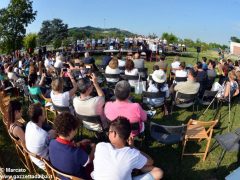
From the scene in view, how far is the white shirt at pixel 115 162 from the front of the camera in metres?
3.19

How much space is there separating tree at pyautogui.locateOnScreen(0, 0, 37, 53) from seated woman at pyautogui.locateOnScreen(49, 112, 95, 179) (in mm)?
25631

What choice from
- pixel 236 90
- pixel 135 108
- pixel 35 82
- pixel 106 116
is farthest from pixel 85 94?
pixel 236 90

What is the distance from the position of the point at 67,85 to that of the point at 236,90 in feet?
16.9

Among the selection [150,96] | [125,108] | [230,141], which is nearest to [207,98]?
[150,96]

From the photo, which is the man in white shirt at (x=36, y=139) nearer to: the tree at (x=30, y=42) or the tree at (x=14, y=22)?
the tree at (x=14, y=22)

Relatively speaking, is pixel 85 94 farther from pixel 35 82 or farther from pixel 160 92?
pixel 35 82

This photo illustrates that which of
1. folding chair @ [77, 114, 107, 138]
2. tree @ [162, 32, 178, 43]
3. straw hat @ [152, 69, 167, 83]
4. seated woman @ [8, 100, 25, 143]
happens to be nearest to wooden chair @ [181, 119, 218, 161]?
folding chair @ [77, 114, 107, 138]

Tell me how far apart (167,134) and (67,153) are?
2.47 m

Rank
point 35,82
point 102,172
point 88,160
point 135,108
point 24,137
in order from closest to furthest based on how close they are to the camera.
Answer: point 102,172
point 88,160
point 24,137
point 135,108
point 35,82

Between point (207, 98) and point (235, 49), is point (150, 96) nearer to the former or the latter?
point (207, 98)

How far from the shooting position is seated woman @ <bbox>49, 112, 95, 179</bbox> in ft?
11.7

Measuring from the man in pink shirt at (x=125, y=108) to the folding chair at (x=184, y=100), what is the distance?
268 centimetres

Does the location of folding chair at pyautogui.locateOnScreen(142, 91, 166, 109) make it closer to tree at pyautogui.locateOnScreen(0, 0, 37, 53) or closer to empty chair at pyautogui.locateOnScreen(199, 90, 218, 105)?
empty chair at pyautogui.locateOnScreen(199, 90, 218, 105)

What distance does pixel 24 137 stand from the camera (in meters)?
4.50
